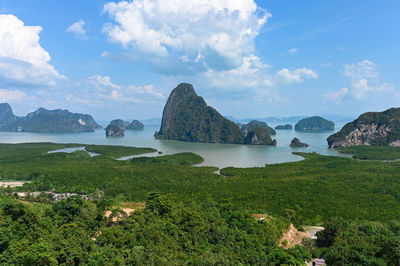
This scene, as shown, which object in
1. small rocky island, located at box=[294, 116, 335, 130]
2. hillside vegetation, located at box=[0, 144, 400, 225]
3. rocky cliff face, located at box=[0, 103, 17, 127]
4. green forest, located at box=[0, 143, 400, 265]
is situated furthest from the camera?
rocky cliff face, located at box=[0, 103, 17, 127]

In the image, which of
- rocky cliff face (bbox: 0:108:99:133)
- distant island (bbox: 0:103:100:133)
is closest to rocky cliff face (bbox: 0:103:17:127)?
distant island (bbox: 0:103:100:133)

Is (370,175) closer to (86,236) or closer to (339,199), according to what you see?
(339,199)

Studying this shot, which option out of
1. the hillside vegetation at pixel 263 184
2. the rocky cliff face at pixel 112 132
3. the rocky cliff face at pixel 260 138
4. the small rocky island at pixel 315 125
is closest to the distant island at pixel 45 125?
the rocky cliff face at pixel 112 132

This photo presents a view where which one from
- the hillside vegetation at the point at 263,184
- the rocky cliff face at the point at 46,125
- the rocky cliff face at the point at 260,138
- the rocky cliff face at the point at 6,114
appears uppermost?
the rocky cliff face at the point at 6,114

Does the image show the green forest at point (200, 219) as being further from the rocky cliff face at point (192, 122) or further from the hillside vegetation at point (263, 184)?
the rocky cliff face at point (192, 122)

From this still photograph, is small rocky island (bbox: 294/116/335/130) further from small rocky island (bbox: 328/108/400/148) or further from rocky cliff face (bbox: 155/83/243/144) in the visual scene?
rocky cliff face (bbox: 155/83/243/144)

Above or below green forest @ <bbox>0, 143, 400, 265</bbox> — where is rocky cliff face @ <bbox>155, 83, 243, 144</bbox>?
above

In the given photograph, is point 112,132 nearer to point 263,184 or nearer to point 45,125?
point 45,125

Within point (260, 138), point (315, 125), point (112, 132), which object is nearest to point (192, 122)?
point (260, 138)
